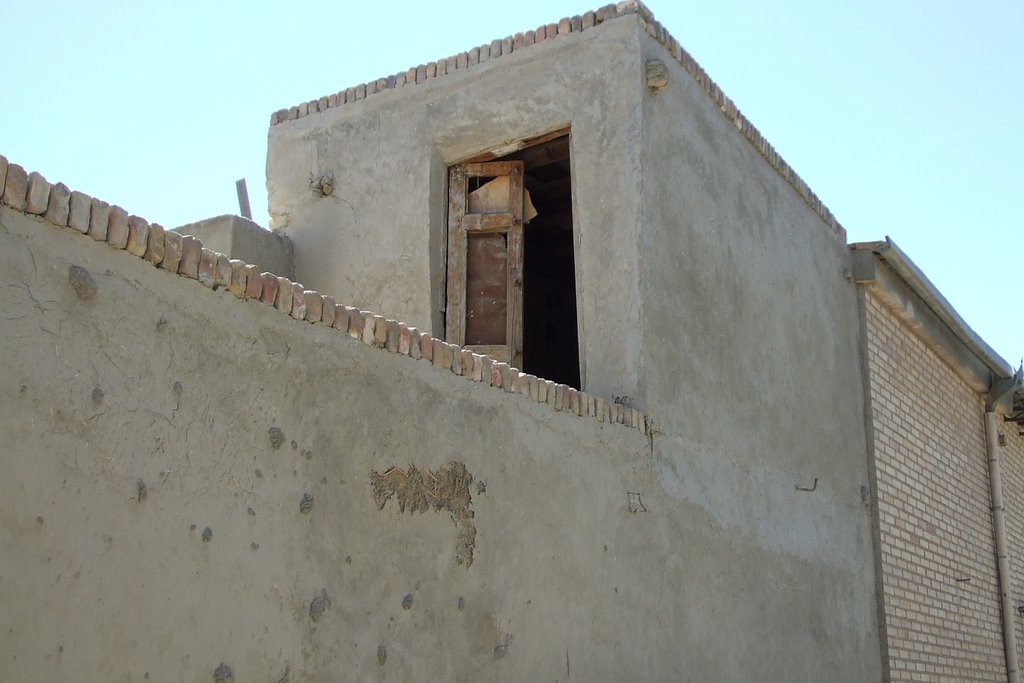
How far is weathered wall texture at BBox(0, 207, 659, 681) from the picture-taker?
3311 mm

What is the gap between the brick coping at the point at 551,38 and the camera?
725 cm

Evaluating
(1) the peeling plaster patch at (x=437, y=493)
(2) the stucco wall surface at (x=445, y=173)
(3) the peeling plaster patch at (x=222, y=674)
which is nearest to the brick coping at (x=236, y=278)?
(1) the peeling plaster patch at (x=437, y=493)

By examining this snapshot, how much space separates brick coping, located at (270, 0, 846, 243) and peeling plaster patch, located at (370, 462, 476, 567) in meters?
3.56

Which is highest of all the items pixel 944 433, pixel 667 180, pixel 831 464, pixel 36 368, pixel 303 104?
pixel 303 104

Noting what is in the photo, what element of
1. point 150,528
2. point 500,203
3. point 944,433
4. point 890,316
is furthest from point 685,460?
point 944,433

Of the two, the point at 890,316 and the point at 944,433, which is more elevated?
the point at 890,316

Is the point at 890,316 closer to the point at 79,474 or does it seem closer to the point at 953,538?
the point at 953,538

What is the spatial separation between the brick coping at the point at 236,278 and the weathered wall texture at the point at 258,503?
0.14 ft

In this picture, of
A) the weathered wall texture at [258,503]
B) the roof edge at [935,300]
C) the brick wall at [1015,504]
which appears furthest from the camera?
the brick wall at [1015,504]

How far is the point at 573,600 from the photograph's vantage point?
554 cm

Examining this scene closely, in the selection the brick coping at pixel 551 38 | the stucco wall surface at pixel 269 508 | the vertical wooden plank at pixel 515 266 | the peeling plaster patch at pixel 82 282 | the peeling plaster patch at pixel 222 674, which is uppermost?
the brick coping at pixel 551 38

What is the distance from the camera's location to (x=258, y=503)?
157 inches

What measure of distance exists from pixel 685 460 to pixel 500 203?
229 centimetres

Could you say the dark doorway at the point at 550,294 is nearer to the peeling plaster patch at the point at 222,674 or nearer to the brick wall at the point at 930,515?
the brick wall at the point at 930,515
